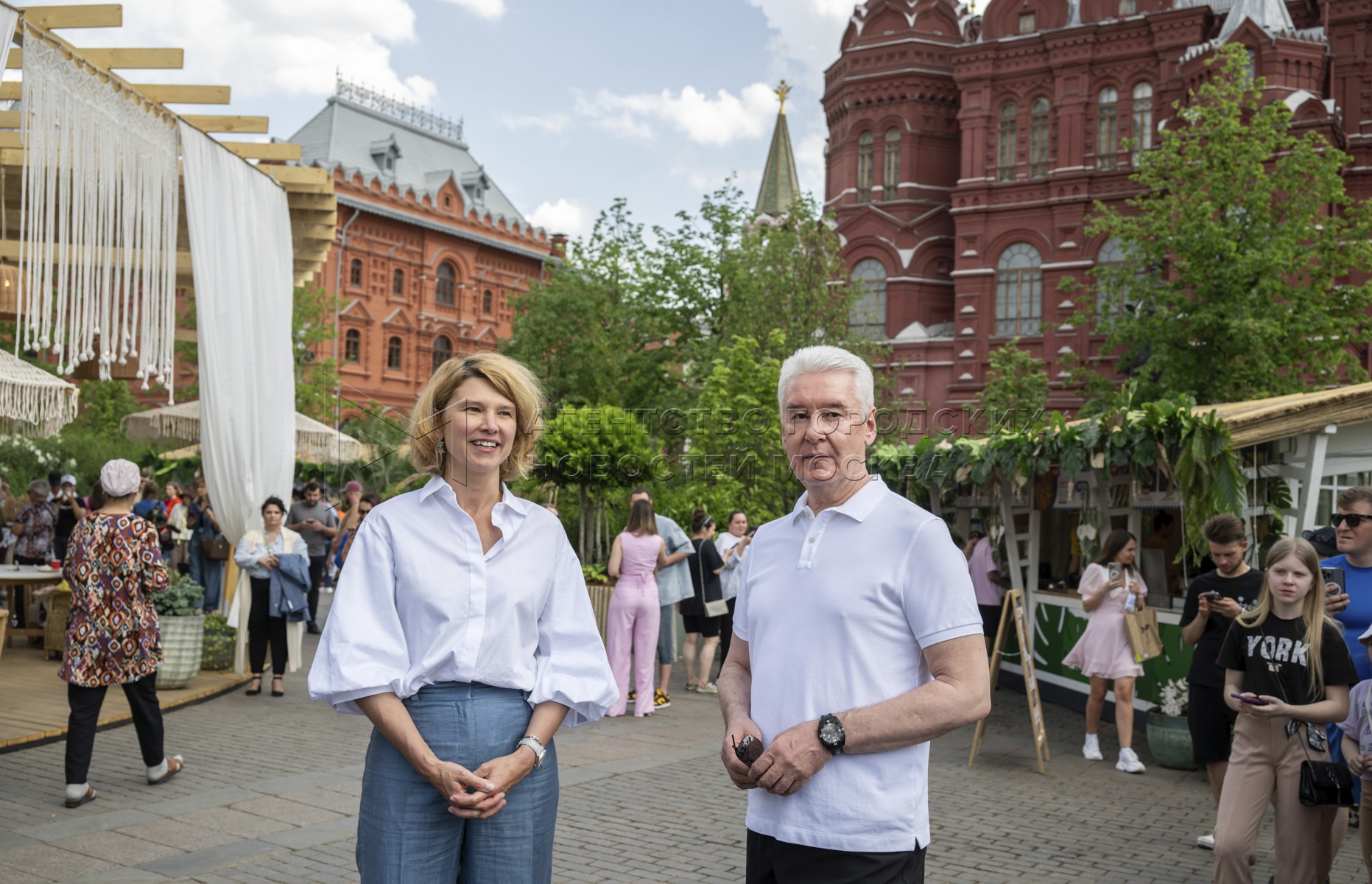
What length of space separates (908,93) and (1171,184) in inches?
653

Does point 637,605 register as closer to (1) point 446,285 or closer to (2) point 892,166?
(2) point 892,166

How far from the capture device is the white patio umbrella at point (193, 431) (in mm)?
14617

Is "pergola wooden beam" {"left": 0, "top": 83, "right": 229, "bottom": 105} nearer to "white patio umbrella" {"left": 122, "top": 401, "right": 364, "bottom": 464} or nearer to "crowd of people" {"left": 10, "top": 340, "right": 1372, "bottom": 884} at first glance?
"white patio umbrella" {"left": 122, "top": 401, "right": 364, "bottom": 464}

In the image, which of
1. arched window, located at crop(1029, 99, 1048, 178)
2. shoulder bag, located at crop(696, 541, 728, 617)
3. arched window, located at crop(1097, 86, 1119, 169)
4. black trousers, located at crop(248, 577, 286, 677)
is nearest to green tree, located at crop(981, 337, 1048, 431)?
arched window, located at crop(1029, 99, 1048, 178)

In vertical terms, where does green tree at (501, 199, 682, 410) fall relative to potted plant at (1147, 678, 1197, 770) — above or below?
above

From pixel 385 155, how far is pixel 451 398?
55.7 m

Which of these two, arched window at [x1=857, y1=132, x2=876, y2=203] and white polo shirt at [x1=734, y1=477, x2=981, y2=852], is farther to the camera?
arched window at [x1=857, y1=132, x2=876, y2=203]

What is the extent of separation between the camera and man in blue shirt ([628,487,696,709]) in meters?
11.0

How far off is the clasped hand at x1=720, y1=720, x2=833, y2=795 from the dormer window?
55984mm

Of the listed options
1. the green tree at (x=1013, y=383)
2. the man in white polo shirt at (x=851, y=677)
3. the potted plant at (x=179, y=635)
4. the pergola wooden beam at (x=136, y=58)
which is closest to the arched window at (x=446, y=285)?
the green tree at (x=1013, y=383)

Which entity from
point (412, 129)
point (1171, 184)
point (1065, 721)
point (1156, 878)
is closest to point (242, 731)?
point (1156, 878)

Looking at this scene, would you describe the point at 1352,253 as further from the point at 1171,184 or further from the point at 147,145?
the point at 147,145

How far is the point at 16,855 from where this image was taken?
18.0 feet

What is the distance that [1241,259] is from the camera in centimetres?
2559
